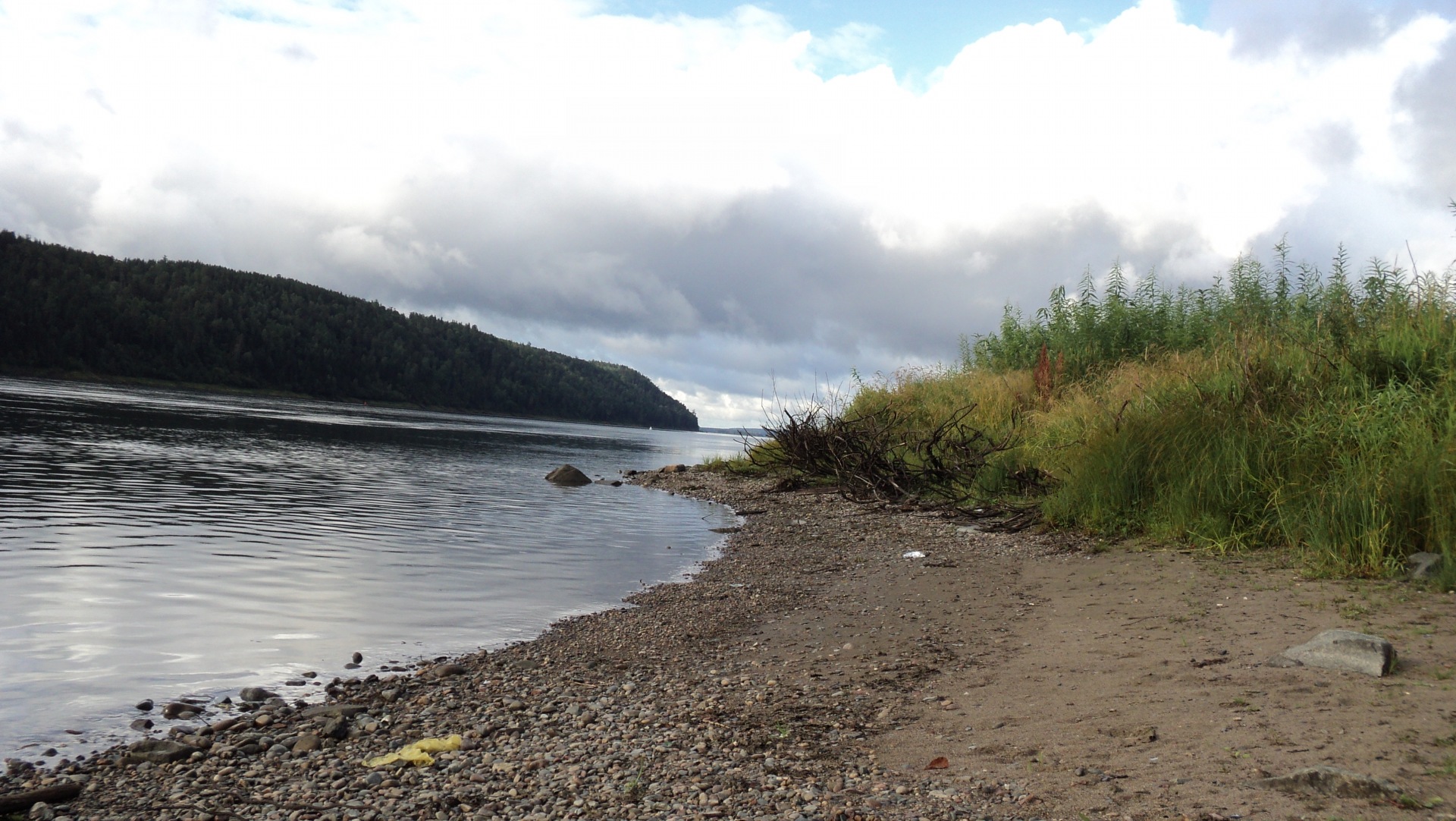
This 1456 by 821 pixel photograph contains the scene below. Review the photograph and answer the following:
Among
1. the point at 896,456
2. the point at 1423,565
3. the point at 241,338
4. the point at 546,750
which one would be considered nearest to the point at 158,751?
the point at 546,750

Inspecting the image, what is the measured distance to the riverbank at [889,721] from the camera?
387 centimetres

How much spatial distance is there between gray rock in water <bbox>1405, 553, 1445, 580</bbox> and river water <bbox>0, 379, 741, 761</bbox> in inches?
293

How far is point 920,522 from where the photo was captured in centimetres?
1484

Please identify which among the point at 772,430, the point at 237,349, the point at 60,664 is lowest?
the point at 60,664

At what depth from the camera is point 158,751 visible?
16.2 feet

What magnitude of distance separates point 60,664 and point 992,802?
23.1ft

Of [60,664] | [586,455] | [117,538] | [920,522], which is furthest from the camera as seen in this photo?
[586,455]

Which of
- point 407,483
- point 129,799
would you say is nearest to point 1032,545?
point 129,799

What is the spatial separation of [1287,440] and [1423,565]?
3.10 metres

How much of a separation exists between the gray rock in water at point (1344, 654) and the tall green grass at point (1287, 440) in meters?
2.74

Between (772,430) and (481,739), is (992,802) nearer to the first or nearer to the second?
(481,739)

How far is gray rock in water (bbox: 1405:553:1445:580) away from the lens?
6.80 metres

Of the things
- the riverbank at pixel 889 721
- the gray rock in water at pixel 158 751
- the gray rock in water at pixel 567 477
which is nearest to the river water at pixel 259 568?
the gray rock in water at pixel 158 751

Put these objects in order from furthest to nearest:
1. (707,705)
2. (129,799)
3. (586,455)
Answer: (586,455)
(707,705)
(129,799)
